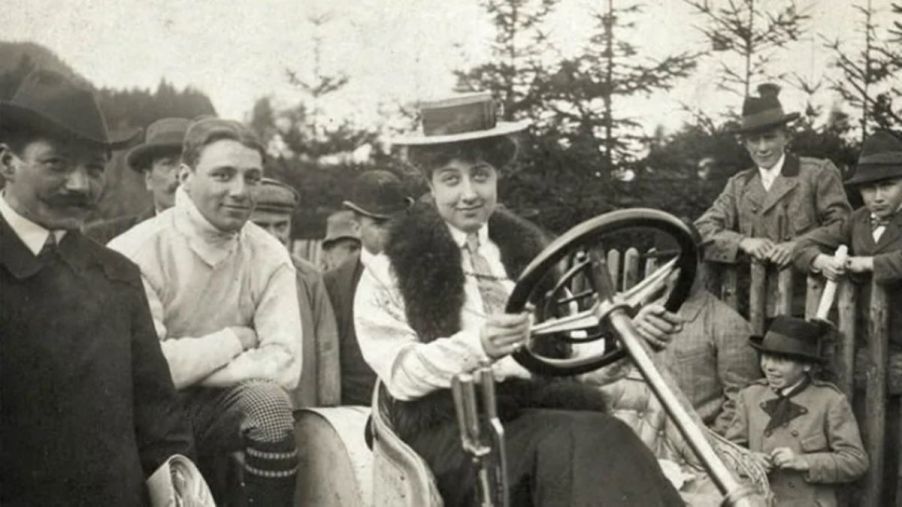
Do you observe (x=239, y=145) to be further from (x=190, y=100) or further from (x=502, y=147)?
(x=502, y=147)

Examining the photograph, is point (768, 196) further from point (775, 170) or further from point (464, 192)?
point (464, 192)

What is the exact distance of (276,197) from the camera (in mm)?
3467

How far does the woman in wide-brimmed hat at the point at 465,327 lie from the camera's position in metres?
2.61

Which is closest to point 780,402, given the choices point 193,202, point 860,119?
point 860,119

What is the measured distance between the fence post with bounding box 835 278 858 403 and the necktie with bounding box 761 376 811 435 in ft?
0.36

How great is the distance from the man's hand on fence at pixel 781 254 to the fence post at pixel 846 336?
19cm

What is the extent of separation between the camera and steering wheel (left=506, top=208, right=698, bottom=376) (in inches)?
96.3

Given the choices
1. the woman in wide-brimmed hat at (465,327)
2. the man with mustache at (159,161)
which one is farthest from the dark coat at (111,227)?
the woman in wide-brimmed hat at (465,327)

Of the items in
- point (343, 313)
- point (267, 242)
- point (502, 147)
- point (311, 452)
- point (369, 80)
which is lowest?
point (311, 452)

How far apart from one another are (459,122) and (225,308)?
833 mm

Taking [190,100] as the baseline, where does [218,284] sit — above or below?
below

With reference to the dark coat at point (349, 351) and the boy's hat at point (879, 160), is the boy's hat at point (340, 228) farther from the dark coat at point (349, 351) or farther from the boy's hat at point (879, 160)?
the boy's hat at point (879, 160)

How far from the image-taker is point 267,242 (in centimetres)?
328

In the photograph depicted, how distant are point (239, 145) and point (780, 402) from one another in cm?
177
